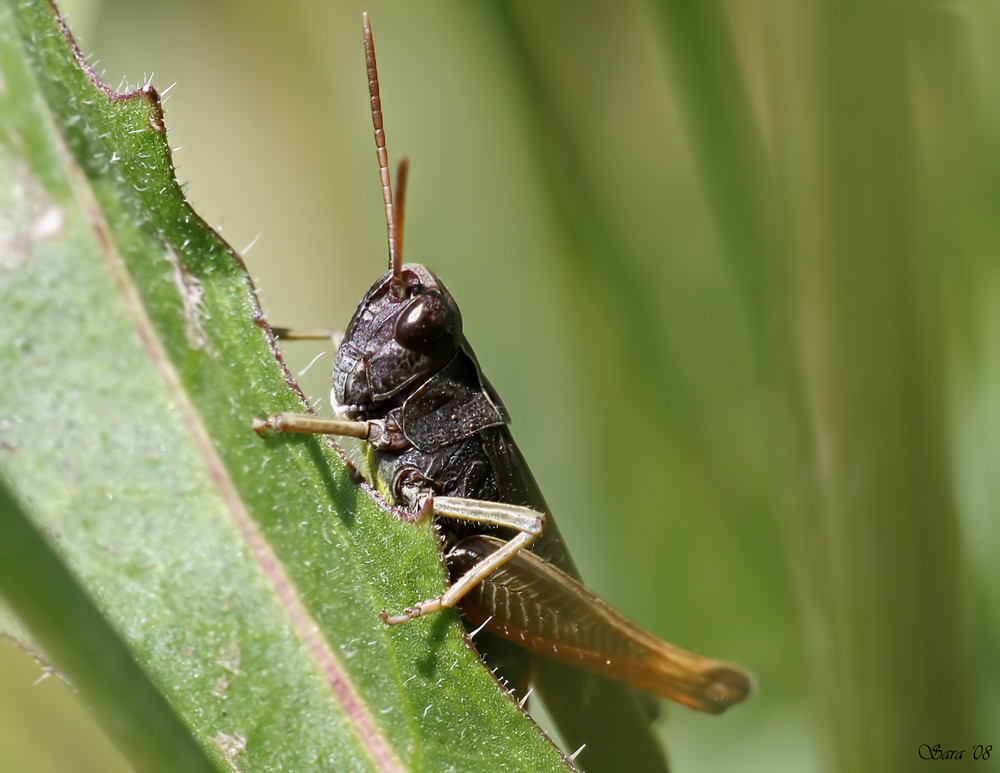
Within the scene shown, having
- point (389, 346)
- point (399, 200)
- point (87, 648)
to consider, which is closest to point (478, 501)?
point (389, 346)

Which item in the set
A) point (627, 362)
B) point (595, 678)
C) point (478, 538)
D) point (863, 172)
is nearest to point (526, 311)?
point (627, 362)

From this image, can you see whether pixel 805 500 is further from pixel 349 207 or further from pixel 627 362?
pixel 349 207

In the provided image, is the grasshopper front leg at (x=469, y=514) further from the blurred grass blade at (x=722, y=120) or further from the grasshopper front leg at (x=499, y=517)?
the blurred grass blade at (x=722, y=120)

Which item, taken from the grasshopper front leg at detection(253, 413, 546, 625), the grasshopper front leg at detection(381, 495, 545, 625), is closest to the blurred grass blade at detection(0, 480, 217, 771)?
the grasshopper front leg at detection(253, 413, 546, 625)

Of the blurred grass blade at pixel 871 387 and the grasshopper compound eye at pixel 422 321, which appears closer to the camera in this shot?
the blurred grass blade at pixel 871 387

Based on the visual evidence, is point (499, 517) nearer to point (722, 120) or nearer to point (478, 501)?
point (478, 501)

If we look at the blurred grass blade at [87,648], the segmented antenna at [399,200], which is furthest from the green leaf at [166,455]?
the segmented antenna at [399,200]
